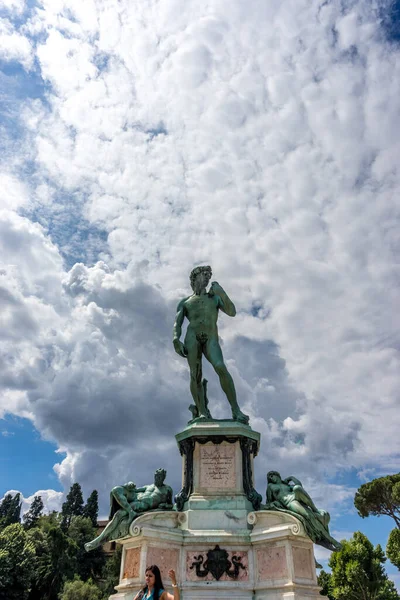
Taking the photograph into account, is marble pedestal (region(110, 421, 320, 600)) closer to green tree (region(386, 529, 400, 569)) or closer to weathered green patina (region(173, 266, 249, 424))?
weathered green patina (region(173, 266, 249, 424))

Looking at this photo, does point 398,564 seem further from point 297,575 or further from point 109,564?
point 109,564

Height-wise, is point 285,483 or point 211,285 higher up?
point 211,285

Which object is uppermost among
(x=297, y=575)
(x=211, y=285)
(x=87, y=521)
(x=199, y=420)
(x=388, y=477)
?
(x=87, y=521)

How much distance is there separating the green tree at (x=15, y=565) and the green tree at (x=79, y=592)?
12.3 ft

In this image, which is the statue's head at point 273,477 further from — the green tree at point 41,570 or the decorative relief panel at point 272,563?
the green tree at point 41,570

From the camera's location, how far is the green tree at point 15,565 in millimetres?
37438

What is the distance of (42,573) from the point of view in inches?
1768

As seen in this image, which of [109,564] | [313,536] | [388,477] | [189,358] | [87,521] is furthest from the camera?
[87,521]

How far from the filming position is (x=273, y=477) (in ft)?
34.1

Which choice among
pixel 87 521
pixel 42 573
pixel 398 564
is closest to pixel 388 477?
pixel 398 564

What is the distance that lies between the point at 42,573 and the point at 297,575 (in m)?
45.8

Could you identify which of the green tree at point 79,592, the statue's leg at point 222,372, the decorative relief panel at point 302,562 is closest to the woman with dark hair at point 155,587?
the decorative relief panel at point 302,562

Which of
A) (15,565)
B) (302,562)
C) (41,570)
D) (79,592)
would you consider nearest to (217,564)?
(302,562)

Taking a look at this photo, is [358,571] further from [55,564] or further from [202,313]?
[55,564]
